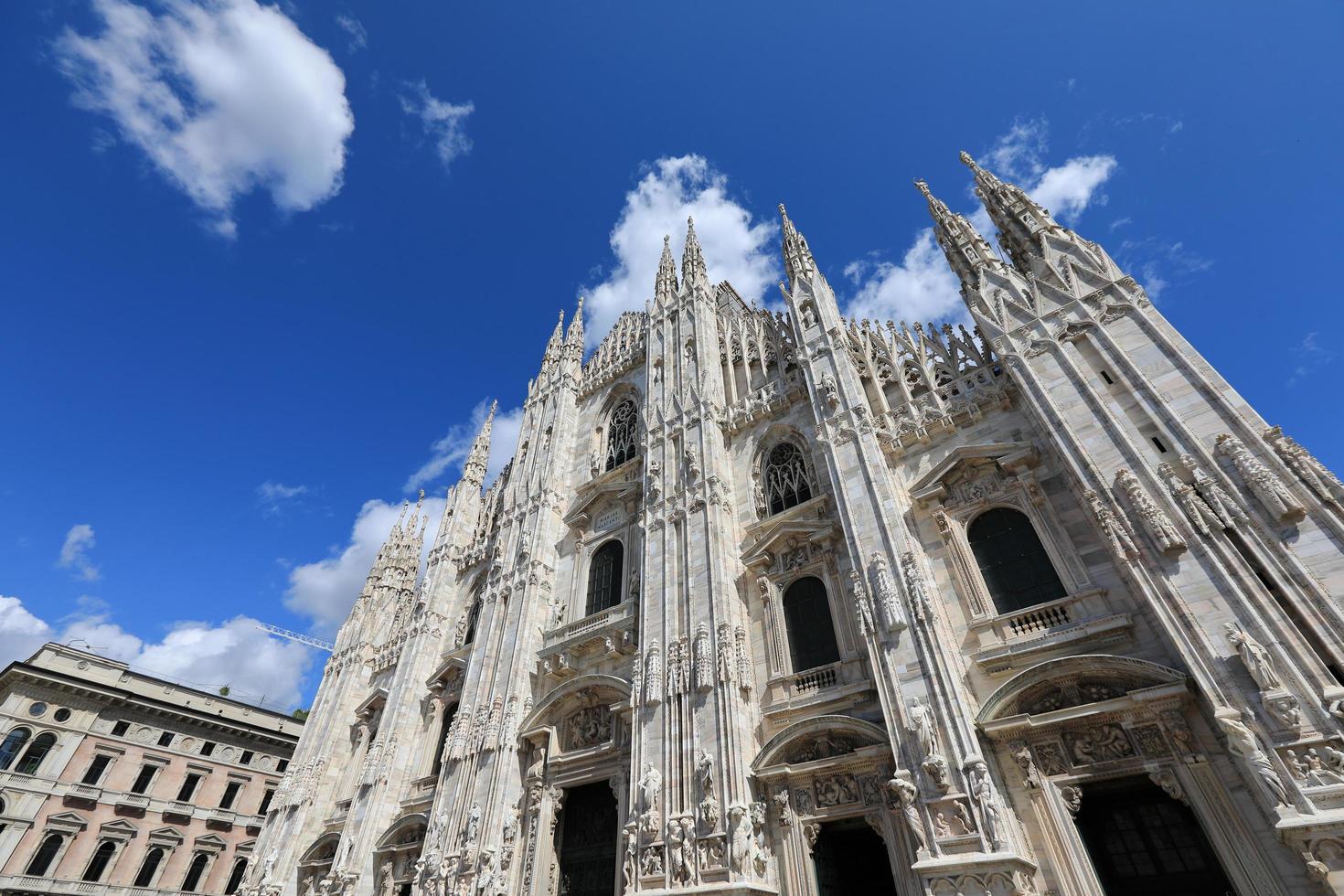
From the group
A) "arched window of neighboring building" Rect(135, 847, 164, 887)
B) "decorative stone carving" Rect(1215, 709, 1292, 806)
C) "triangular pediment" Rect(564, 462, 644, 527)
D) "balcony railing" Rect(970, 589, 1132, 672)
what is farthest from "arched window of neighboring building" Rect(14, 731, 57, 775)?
"decorative stone carving" Rect(1215, 709, 1292, 806)

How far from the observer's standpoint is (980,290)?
17078 mm

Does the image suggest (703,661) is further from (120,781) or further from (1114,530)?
(120,781)

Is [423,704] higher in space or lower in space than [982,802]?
higher

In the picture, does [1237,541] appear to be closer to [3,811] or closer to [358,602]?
[358,602]

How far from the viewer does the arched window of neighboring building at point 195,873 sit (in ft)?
111

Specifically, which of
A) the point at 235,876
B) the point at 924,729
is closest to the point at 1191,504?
the point at 924,729

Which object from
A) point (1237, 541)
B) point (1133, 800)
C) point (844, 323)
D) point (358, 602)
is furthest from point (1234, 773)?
point (358, 602)

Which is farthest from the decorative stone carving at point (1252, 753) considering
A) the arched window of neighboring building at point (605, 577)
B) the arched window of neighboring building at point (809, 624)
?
the arched window of neighboring building at point (605, 577)

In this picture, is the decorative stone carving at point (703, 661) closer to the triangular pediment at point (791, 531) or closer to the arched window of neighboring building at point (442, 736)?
the triangular pediment at point (791, 531)

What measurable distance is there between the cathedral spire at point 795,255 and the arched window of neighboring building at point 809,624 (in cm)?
1111

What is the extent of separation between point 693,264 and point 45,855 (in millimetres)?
40500

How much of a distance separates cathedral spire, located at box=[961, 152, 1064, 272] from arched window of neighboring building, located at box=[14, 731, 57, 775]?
4726 centimetres

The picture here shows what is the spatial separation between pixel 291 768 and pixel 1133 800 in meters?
27.8

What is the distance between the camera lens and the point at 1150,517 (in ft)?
37.6
